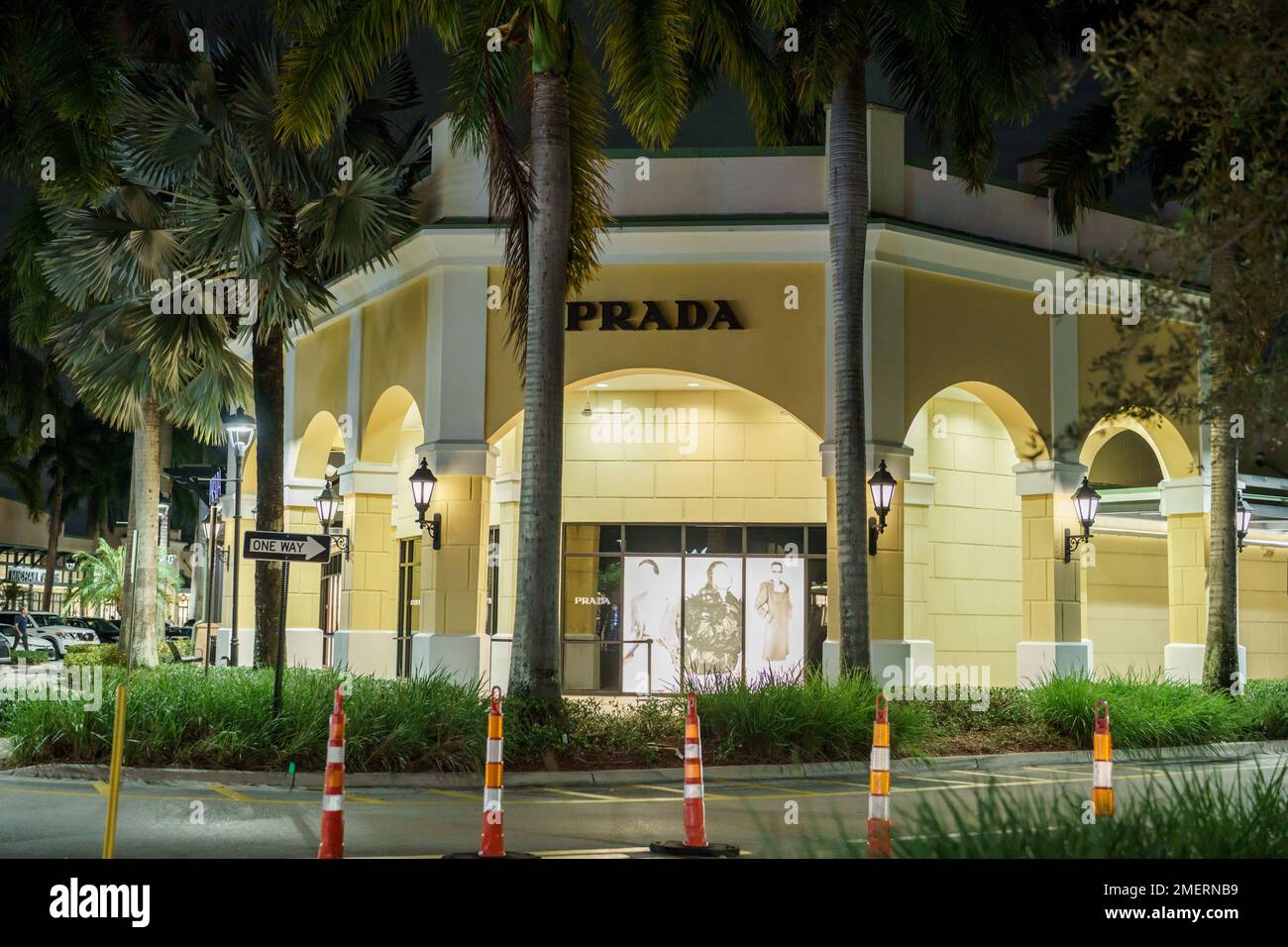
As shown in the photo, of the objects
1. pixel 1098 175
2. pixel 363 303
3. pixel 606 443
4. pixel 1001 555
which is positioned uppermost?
pixel 1098 175

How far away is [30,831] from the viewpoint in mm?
11297

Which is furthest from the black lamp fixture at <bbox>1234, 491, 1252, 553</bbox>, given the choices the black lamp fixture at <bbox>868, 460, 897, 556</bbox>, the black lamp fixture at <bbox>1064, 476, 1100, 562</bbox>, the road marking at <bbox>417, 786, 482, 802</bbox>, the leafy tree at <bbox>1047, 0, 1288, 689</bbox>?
the leafy tree at <bbox>1047, 0, 1288, 689</bbox>

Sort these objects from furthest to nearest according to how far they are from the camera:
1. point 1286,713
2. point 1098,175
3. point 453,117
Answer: point 1098,175, point 1286,713, point 453,117

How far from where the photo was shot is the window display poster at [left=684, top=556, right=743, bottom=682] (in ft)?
90.2

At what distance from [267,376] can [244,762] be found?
10.2 metres

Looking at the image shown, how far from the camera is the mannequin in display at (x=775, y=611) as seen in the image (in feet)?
89.8

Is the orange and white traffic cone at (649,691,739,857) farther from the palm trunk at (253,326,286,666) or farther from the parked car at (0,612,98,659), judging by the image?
the parked car at (0,612,98,659)

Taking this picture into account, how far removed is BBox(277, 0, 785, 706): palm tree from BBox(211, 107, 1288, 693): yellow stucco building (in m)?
4.71

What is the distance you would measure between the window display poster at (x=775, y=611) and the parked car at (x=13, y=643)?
17797 millimetres

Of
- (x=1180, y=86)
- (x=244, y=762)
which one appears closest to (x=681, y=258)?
(x=244, y=762)

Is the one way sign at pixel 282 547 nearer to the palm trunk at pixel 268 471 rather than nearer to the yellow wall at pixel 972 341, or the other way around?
the palm trunk at pixel 268 471

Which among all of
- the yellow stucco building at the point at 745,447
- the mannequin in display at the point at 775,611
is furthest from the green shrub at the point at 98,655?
the mannequin in display at the point at 775,611

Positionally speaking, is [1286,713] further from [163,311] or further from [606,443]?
[163,311]

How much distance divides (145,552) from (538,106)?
13706 millimetres
